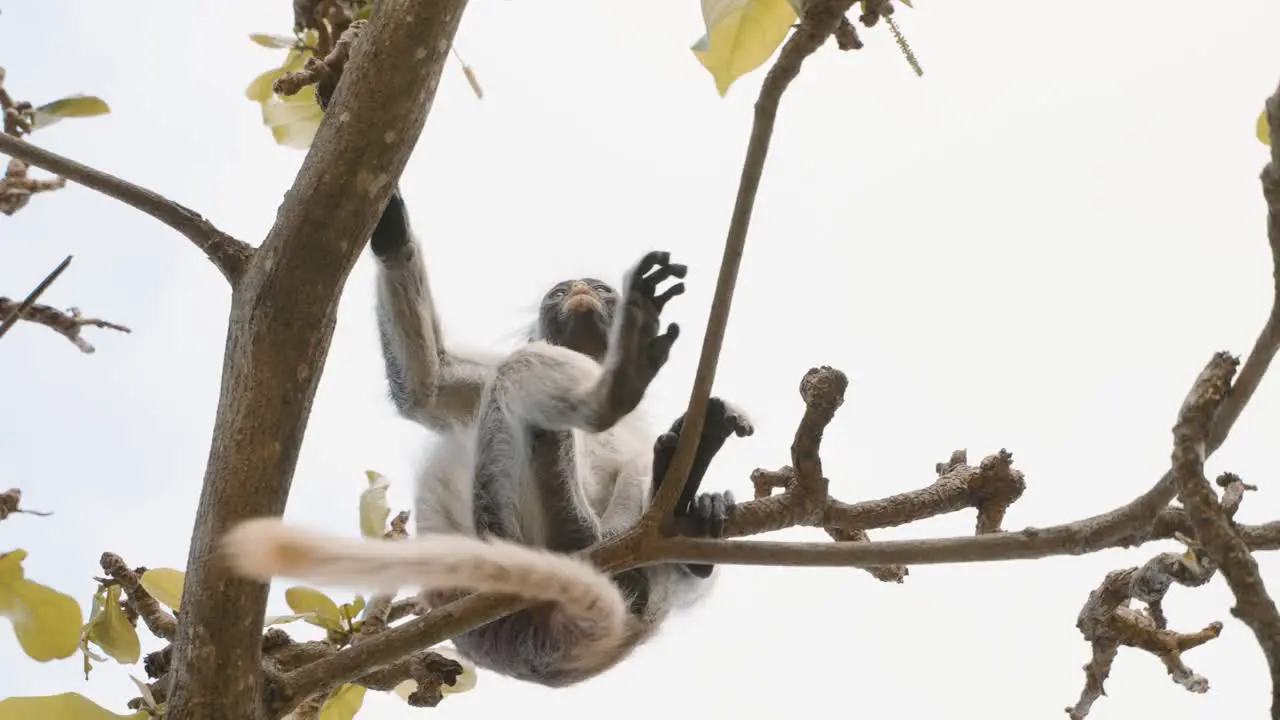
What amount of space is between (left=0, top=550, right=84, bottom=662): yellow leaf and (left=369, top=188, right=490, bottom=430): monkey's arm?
2.79 ft

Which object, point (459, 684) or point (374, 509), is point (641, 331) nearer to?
point (374, 509)

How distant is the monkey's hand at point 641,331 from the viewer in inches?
81.7

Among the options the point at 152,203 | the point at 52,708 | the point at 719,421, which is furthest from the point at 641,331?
the point at 52,708

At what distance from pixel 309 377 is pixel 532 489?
2.41 feet

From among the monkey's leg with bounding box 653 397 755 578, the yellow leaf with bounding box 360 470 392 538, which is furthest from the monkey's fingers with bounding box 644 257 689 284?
the yellow leaf with bounding box 360 470 392 538

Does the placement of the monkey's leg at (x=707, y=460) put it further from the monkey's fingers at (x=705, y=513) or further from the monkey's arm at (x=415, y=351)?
the monkey's arm at (x=415, y=351)

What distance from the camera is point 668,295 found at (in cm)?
210

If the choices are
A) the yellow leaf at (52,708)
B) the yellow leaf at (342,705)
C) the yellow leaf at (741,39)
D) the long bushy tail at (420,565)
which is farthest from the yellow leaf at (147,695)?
the yellow leaf at (741,39)

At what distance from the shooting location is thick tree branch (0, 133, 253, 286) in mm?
1800

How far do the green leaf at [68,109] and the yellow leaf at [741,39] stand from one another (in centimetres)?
122

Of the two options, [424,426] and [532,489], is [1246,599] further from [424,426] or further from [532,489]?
[424,426]

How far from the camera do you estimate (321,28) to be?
2.24m

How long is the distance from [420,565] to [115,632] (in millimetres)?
1035

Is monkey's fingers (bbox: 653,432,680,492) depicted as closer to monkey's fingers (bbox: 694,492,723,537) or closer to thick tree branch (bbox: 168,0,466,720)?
monkey's fingers (bbox: 694,492,723,537)
